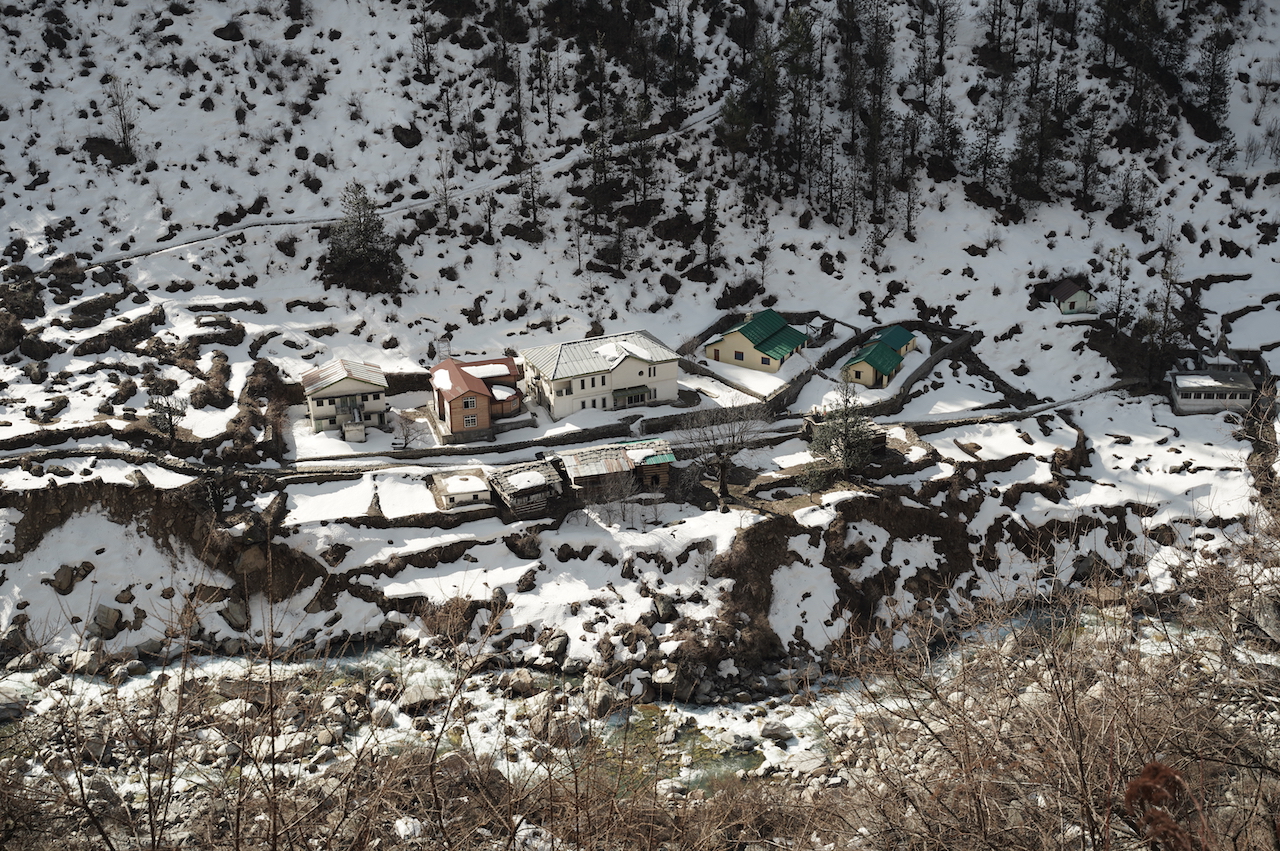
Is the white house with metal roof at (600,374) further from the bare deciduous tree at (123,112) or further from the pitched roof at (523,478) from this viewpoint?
the bare deciduous tree at (123,112)

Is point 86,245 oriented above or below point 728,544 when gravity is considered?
above

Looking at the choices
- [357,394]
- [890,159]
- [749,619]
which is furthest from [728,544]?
[890,159]

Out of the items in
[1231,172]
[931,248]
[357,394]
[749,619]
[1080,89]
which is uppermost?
[1080,89]

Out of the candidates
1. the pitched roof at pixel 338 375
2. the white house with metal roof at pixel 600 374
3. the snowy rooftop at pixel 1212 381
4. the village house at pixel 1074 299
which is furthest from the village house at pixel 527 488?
the village house at pixel 1074 299

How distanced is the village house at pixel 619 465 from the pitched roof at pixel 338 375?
9.08 meters

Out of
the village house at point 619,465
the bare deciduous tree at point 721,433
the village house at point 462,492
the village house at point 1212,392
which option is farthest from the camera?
the village house at point 1212,392

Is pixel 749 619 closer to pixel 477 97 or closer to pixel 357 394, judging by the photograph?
pixel 357 394

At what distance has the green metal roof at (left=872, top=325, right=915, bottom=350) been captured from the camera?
46.2 meters

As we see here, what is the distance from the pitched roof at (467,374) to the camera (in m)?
38.9

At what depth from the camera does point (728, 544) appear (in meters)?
33.3

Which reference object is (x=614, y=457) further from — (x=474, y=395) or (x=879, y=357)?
(x=879, y=357)

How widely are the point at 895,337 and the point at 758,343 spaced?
7.33 meters

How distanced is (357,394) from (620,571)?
47.3 feet

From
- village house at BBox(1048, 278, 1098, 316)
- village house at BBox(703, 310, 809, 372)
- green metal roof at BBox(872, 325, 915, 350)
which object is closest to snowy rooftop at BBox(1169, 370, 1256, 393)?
village house at BBox(1048, 278, 1098, 316)
